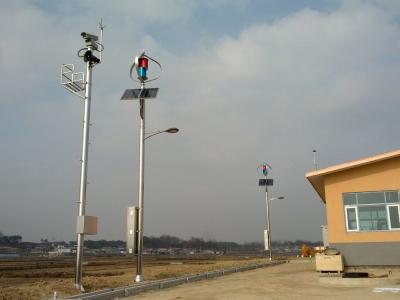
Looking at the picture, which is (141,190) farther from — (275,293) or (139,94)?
(275,293)

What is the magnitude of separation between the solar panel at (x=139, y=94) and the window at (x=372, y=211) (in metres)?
→ 10.5

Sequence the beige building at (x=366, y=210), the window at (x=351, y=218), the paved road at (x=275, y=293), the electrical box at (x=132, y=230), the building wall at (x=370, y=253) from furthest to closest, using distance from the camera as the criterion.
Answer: the window at (x=351, y=218) → the beige building at (x=366, y=210) → the building wall at (x=370, y=253) → the electrical box at (x=132, y=230) → the paved road at (x=275, y=293)

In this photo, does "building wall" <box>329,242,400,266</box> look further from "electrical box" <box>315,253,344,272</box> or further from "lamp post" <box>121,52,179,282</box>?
"lamp post" <box>121,52,179,282</box>

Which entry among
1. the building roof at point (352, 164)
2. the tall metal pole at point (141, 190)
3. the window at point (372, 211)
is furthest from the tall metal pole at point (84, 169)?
the window at point (372, 211)

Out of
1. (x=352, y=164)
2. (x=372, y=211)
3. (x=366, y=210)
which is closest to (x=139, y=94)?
(x=352, y=164)

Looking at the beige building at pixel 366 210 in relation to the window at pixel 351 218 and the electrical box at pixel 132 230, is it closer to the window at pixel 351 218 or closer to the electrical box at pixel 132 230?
the window at pixel 351 218

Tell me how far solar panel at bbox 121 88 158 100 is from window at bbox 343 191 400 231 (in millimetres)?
10528

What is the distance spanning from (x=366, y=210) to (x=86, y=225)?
13.2 m

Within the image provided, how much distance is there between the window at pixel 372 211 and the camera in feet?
63.8

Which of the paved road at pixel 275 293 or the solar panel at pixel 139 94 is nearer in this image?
the paved road at pixel 275 293

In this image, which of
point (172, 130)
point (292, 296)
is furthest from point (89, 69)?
point (292, 296)

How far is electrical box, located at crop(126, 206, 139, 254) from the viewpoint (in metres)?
15.9

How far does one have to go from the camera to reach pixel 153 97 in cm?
1738

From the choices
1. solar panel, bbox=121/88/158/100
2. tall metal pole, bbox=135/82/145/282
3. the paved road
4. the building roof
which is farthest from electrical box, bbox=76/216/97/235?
the building roof
